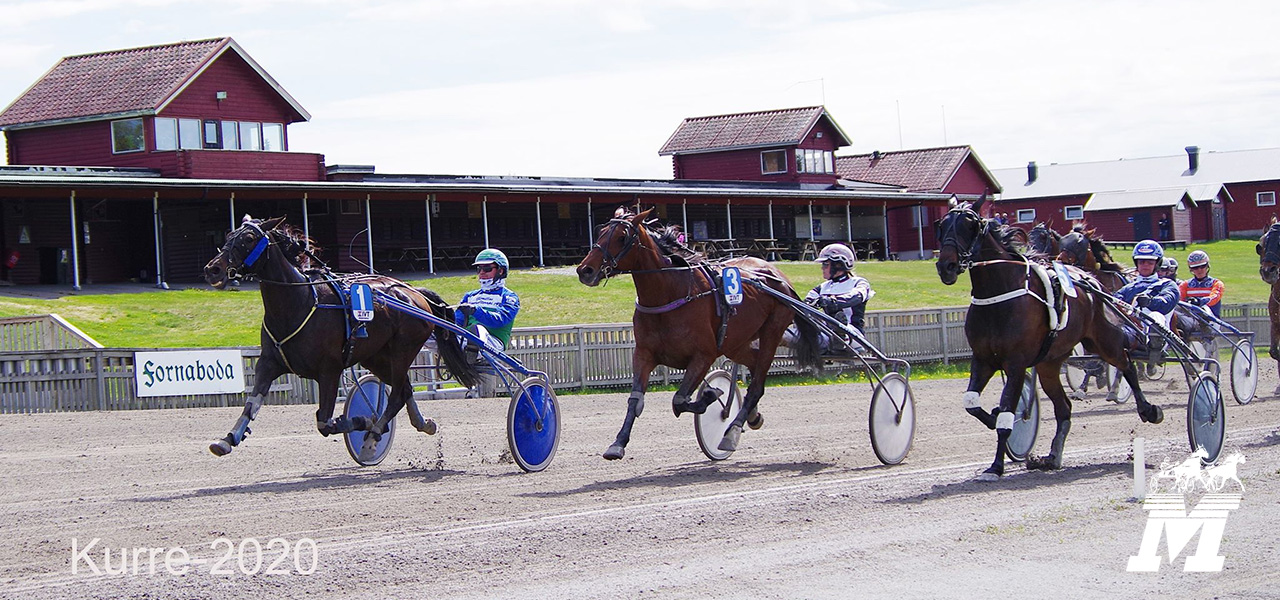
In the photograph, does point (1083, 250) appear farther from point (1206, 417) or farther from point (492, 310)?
point (492, 310)

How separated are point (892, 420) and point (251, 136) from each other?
2933cm

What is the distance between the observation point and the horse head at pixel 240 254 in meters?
10.1

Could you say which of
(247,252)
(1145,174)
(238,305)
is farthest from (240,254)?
(1145,174)

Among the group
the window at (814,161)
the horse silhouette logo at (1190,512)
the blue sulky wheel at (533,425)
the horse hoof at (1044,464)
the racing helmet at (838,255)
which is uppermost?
the window at (814,161)

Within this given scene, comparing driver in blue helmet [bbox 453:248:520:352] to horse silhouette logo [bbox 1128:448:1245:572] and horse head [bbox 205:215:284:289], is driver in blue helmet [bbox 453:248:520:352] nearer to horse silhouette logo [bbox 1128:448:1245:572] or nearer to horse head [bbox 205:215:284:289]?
horse head [bbox 205:215:284:289]

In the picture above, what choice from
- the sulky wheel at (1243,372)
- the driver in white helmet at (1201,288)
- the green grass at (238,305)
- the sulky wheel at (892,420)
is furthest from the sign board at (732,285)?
the green grass at (238,305)

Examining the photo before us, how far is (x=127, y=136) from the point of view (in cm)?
3494

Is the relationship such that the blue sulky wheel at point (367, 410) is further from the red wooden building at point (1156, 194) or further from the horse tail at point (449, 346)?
the red wooden building at point (1156, 194)

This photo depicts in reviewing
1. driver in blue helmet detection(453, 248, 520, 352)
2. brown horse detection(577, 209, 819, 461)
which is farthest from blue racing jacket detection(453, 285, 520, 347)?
brown horse detection(577, 209, 819, 461)

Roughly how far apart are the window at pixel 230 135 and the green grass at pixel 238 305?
23.2 ft

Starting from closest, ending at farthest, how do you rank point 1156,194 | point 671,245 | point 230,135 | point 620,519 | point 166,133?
point 620,519
point 671,245
point 166,133
point 230,135
point 1156,194

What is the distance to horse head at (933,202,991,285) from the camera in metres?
9.67

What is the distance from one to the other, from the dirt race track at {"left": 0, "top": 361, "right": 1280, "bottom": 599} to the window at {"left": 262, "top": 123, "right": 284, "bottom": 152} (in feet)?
79.9

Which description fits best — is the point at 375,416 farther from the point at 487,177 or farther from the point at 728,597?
the point at 487,177
